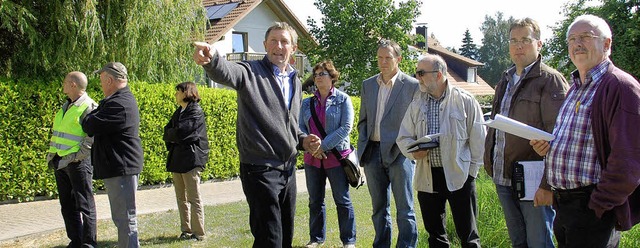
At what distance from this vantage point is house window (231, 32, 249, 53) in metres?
29.6

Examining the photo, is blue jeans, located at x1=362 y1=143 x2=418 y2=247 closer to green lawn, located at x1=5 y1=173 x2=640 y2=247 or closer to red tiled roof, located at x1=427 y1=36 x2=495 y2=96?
green lawn, located at x1=5 y1=173 x2=640 y2=247

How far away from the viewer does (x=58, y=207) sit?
363 inches

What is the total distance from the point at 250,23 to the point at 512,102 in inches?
1028

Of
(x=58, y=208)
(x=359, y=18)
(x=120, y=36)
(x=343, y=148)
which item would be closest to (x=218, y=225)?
(x=343, y=148)

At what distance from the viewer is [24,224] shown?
7938mm

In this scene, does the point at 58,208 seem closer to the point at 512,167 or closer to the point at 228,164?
the point at 228,164

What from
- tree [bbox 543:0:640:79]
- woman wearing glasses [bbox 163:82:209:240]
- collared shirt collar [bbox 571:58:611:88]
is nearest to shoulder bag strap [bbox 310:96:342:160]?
woman wearing glasses [bbox 163:82:209:240]

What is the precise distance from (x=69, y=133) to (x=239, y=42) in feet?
80.5

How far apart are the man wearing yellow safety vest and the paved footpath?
5.63 feet

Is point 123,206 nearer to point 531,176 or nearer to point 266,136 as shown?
point 266,136

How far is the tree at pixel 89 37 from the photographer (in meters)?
10.3

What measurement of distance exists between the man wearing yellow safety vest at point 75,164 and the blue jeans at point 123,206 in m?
0.71

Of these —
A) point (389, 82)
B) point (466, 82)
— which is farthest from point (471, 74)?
point (389, 82)

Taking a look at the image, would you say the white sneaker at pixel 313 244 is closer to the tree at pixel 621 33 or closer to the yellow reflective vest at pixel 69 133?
the yellow reflective vest at pixel 69 133
